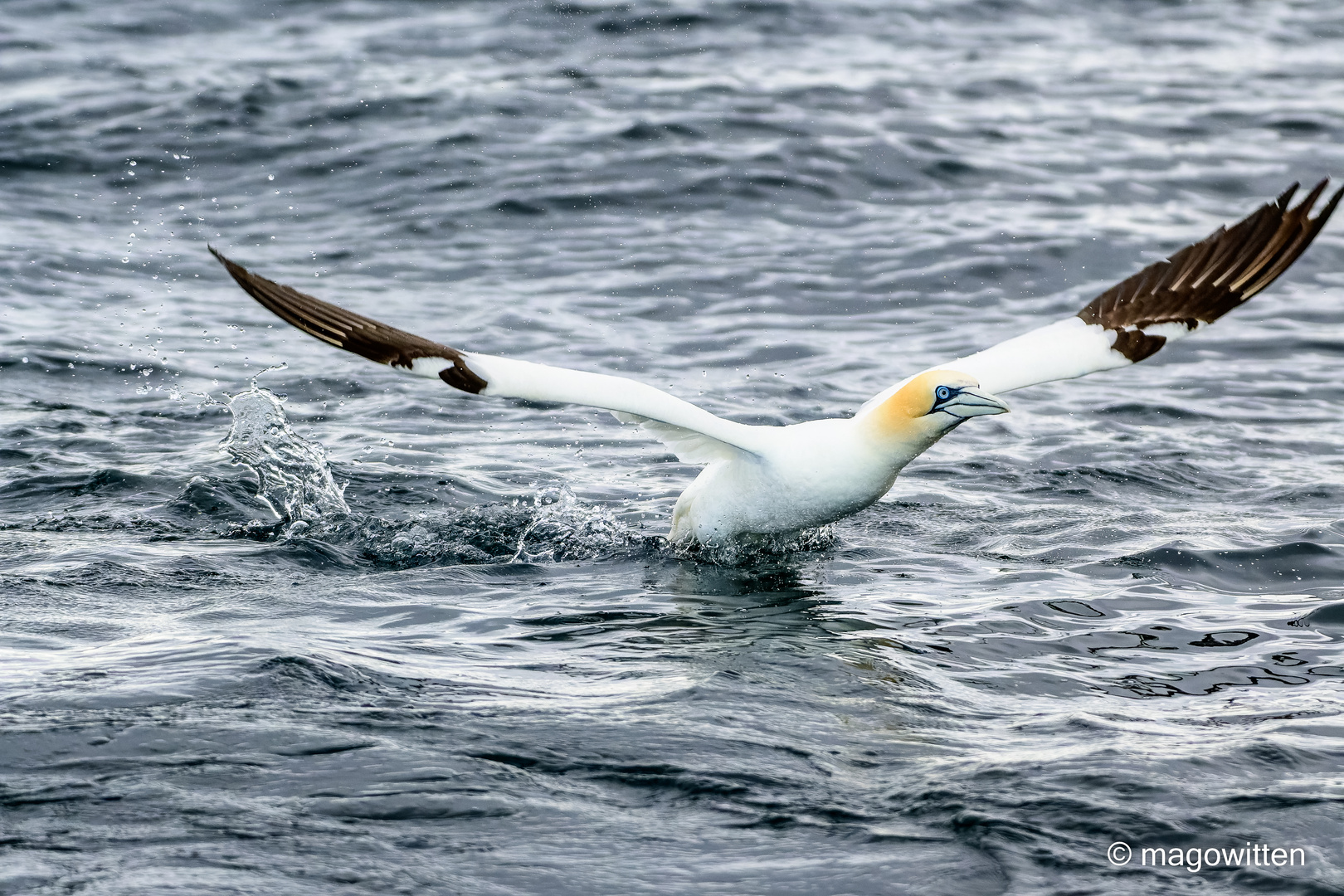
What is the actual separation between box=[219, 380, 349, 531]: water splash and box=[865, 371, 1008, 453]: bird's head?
3003 mm

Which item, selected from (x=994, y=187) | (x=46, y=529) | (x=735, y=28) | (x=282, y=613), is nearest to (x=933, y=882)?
(x=282, y=613)

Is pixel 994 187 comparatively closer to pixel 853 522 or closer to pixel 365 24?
pixel 853 522

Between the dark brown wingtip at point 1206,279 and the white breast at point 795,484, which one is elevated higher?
the dark brown wingtip at point 1206,279

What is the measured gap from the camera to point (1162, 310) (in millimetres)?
8555

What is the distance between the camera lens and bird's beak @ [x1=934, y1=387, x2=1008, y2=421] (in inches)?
297

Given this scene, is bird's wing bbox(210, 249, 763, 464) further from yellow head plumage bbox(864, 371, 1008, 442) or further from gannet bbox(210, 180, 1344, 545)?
yellow head plumage bbox(864, 371, 1008, 442)

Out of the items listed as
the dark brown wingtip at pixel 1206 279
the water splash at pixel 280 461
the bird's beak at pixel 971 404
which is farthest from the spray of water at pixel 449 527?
the dark brown wingtip at pixel 1206 279

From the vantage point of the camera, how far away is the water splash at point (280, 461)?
29.0 feet

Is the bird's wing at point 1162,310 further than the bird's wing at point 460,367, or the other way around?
the bird's wing at point 1162,310

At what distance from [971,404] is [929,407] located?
0.71ft

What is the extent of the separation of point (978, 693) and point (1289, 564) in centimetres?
265

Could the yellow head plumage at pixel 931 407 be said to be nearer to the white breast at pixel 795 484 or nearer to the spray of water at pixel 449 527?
the white breast at pixel 795 484

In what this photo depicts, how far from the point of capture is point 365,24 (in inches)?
843

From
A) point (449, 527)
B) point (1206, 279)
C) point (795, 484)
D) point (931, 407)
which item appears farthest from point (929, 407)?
point (449, 527)
